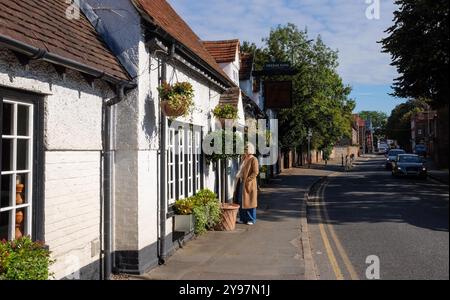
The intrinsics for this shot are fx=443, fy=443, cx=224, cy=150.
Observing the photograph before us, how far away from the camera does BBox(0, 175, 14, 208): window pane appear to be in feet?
14.5

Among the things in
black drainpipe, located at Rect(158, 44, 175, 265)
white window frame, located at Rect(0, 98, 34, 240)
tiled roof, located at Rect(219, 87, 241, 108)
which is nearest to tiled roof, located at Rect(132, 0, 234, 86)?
black drainpipe, located at Rect(158, 44, 175, 265)

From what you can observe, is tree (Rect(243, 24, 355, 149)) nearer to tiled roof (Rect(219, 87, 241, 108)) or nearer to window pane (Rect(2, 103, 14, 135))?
tiled roof (Rect(219, 87, 241, 108))

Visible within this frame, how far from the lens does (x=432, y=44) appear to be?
5.28ft

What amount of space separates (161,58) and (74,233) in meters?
3.45

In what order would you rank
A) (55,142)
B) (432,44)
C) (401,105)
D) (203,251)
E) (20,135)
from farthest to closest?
(203,251) < (55,142) < (20,135) < (401,105) < (432,44)

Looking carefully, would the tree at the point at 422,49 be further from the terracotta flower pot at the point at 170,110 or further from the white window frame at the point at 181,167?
the white window frame at the point at 181,167

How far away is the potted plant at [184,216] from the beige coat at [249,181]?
8.41 ft

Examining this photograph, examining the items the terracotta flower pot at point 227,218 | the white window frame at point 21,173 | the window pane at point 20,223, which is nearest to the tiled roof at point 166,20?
the white window frame at point 21,173

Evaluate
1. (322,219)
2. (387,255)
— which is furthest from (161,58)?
(322,219)

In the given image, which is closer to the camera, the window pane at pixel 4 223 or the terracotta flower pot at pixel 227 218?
the window pane at pixel 4 223

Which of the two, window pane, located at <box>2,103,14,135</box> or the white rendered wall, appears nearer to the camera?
window pane, located at <box>2,103,14,135</box>

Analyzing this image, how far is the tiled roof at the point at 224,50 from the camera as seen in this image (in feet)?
60.7

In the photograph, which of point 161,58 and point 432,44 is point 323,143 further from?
point 432,44

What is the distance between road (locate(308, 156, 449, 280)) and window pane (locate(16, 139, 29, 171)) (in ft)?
11.5
